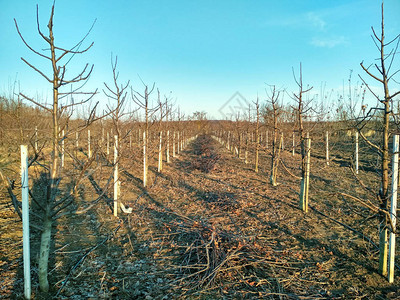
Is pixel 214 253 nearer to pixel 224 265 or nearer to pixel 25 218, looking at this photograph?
pixel 224 265

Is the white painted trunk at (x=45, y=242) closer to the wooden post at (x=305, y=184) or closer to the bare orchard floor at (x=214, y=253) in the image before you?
the bare orchard floor at (x=214, y=253)

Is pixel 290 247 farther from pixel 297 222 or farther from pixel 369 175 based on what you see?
pixel 369 175

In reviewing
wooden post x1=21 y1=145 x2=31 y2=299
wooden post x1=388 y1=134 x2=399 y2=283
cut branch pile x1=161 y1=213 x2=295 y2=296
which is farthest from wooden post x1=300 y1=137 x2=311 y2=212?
wooden post x1=21 y1=145 x2=31 y2=299

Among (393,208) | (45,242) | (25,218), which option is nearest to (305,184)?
(393,208)

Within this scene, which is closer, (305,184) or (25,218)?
(25,218)

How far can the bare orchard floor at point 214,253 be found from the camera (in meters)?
3.08

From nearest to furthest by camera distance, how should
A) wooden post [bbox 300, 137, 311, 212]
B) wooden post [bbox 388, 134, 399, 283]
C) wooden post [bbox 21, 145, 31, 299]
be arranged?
1. wooden post [bbox 21, 145, 31, 299]
2. wooden post [bbox 388, 134, 399, 283]
3. wooden post [bbox 300, 137, 311, 212]

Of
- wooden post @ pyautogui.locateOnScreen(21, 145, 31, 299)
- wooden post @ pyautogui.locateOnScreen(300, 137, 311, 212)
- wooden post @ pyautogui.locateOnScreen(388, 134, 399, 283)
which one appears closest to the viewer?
wooden post @ pyautogui.locateOnScreen(21, 145, 31, 299)

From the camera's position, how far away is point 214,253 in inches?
141

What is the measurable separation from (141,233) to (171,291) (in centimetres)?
197

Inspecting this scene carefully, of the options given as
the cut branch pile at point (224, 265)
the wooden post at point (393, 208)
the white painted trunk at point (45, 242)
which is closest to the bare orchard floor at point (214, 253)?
the cut branch pile at point (224, 265)

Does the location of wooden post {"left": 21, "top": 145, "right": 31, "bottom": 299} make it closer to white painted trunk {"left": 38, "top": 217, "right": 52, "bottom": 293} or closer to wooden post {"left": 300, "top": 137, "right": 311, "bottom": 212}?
white painted trunk {"left": 38, "top": 217, "right": 52, "bottom": 293}

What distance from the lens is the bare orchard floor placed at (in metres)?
3.08

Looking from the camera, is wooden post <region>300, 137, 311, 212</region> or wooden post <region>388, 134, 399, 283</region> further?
wooden post <region>300, 137, 311, 212</region>
